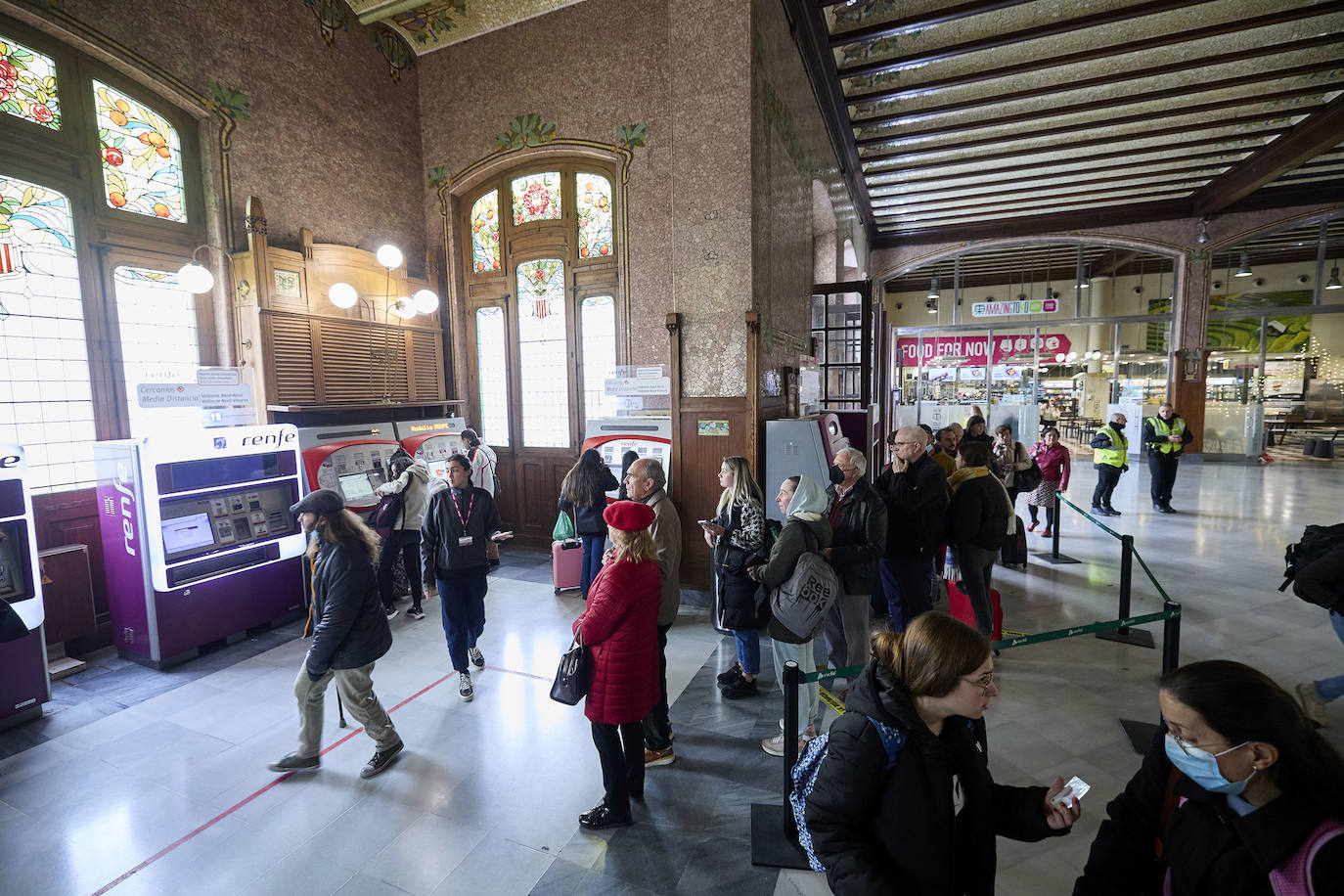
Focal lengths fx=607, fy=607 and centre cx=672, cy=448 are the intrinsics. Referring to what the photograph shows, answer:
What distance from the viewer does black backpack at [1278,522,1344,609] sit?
9.46ft

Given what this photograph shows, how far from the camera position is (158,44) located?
498 centimetres

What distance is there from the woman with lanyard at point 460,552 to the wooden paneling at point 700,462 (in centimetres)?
189

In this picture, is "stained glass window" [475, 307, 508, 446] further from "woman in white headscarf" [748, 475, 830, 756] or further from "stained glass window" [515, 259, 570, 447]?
"woman in white headscarf" [748, 475, 830, 756]

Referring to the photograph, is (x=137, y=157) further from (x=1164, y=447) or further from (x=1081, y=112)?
(x=1164, y=447)

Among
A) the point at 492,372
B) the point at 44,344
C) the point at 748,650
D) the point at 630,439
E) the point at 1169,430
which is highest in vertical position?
the point at 44,344

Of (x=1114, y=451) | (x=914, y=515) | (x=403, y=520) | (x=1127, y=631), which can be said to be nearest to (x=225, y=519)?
(x=403, y=520)

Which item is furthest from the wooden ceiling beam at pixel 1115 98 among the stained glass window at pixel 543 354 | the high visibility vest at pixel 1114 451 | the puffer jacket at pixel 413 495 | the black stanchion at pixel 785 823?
the black stanchion at pixel 785 823

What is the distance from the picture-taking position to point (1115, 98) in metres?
7.29

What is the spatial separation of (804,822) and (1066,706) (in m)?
2.97

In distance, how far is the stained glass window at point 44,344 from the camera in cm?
429

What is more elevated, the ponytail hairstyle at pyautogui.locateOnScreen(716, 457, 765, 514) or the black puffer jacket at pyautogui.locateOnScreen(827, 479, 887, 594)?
the ponytail hairstyle at pyautogui.locateOnScreen(716, 457, 765, 514)

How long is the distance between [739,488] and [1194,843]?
2387 millimetres

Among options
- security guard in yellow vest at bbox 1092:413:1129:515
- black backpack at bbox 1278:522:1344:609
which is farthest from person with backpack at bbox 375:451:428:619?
security guard in yellow vest at bbox 1092:413:1129:515

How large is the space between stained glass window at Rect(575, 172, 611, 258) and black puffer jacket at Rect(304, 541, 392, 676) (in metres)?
4.81
